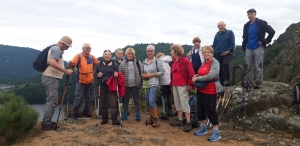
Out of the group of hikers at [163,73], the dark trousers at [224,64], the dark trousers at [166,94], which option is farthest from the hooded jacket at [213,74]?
the dark trousers at [224,64]

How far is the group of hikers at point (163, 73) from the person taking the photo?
5.17 meters

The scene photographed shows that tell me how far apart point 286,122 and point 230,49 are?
2.54m

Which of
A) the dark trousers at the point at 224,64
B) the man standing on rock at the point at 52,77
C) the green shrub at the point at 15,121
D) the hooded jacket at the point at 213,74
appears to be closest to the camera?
the green shrub at the point at 15,121

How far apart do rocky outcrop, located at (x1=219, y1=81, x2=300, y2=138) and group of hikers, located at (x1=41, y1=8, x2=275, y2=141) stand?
57cm

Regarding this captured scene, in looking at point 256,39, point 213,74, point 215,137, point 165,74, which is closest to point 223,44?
point 256,39

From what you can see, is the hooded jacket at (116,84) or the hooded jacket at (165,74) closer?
the hooded jacket at (116,84)

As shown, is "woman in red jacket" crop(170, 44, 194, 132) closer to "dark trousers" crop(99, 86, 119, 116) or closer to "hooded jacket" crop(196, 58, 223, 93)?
"hooded jacket" crop(196, 58, 223, 93)

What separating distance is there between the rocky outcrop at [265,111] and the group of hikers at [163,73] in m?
0.57

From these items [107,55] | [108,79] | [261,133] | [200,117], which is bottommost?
[261,133]

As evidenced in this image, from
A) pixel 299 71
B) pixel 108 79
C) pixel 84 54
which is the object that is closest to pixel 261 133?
pixel 108 79

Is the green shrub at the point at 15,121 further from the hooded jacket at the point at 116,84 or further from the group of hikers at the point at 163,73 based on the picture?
the hooded jacket at the point at 116,84

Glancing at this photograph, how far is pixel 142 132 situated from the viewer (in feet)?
18.5

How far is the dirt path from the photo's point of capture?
4.84 metres

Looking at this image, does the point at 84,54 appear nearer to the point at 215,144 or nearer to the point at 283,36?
the point at 215,144
